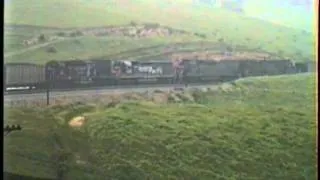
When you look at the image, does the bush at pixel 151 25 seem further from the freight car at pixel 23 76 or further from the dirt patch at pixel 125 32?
the freight car at pixel 23 76

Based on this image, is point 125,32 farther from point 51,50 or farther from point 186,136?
point 186,136

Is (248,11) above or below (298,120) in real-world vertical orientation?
above

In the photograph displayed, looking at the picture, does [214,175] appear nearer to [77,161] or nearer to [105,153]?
[105,153]

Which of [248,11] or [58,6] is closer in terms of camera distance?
[248,11]

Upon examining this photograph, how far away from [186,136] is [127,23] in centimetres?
58

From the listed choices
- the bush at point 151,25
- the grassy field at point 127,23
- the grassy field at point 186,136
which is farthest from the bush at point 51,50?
the bush at point 151,25

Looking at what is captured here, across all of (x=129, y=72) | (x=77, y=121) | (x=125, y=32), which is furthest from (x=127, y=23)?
(x=77, y=121)

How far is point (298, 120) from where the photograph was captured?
182cm

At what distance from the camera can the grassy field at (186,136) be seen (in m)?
1.83

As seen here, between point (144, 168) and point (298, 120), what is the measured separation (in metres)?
Answer: 0.70

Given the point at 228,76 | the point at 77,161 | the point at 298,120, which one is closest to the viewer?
the point at 298,120

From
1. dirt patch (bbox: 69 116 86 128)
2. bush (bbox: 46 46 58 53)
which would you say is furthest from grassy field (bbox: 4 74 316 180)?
bush (bbox: 46 46 58 53)

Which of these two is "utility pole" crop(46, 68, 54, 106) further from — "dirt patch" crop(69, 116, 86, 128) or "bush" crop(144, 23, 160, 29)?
"bush" crop(144, 23, 160, 29)

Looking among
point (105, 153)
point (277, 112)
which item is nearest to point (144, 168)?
point (105, 153)
